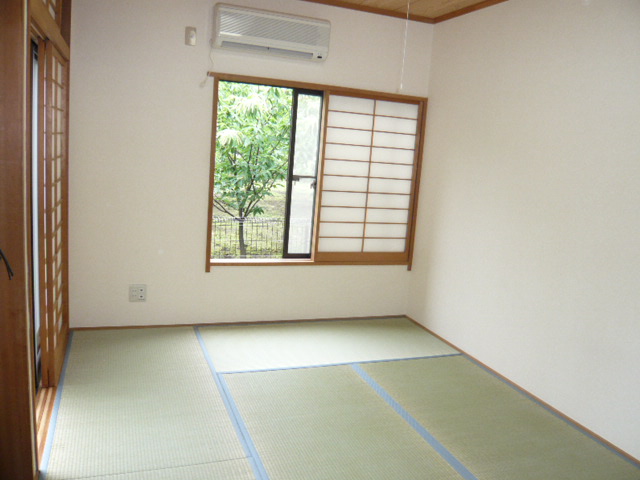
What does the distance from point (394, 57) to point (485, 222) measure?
1.66 metres

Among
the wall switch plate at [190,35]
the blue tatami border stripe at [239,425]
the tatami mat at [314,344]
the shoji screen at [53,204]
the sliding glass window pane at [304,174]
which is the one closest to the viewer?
the blue tatami border stripe at [239,425]

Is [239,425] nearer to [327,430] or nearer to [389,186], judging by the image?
[327,430]

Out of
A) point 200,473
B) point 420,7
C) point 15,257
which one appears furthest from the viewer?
point 420,7

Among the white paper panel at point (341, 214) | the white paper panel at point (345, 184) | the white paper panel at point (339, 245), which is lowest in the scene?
the white paper panel at point (339, 245)

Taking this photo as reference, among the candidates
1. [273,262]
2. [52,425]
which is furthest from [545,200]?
[52,425]

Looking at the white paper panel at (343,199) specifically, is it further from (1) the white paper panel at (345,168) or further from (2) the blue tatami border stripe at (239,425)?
(2) the blue tatami border stripe at (239,425)

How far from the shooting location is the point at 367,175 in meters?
4.75

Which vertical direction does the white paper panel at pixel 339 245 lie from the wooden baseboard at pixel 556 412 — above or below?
above

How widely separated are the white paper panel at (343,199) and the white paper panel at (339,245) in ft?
1.02

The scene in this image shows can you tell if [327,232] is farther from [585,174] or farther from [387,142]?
[585,174]

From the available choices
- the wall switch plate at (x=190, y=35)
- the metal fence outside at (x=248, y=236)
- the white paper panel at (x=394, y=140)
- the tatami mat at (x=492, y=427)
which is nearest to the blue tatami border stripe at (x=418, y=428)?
the tatami mat at (x=492, y=427)

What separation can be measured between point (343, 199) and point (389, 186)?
458 mm

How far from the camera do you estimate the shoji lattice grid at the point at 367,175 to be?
459cm

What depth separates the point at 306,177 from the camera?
15.0 ft
